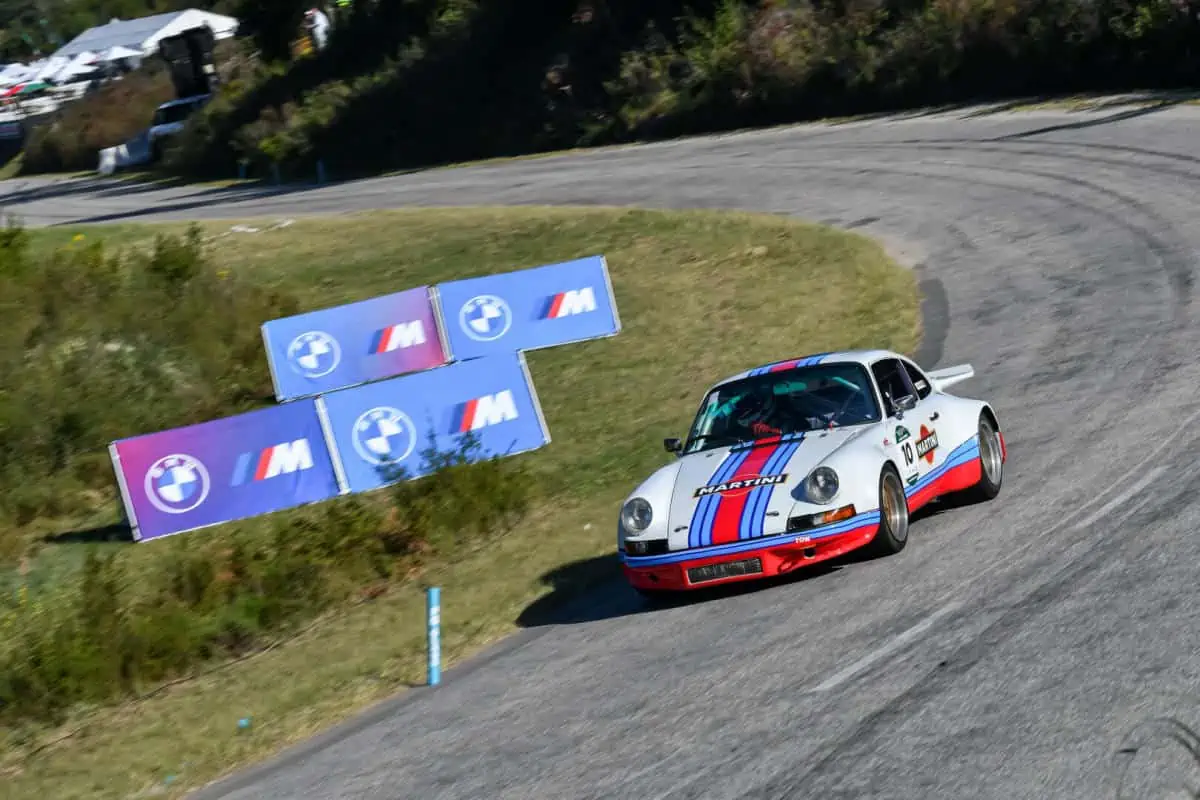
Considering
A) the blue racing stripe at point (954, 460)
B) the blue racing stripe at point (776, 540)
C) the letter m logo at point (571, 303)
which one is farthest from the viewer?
the letter m logo at point (571, 303)

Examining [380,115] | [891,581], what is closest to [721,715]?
[891,581]

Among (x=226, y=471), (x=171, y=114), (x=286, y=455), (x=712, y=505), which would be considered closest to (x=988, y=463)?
(x=712, y=505)

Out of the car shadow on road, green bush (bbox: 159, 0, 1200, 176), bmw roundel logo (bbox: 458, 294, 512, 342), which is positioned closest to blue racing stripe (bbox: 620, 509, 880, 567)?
the car shadow on road

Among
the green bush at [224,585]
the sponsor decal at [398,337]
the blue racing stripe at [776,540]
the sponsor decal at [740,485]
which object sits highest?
the sponsor decal at [398,337]

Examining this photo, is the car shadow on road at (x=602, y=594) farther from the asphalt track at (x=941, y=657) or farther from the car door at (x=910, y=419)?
the car door at (x=910, y=419)

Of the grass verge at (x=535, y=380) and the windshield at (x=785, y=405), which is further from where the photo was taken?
the windshield at (x=785, y=405)

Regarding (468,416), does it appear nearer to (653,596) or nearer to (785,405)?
(785,405)

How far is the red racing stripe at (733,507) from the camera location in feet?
35.0

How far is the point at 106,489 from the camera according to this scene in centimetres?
2008

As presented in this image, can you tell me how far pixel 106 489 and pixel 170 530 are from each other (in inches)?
148

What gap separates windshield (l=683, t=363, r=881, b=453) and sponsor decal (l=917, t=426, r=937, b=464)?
0.40 meters

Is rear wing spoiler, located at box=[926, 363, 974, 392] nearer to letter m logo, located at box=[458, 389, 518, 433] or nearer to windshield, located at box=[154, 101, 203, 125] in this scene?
letter m logo, located at box=[458, 389, 518, 433]

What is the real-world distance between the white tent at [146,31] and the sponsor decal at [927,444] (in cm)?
6852

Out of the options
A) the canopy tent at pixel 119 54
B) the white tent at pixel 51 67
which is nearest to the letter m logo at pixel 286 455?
the canopy tent at pixel 119 54
